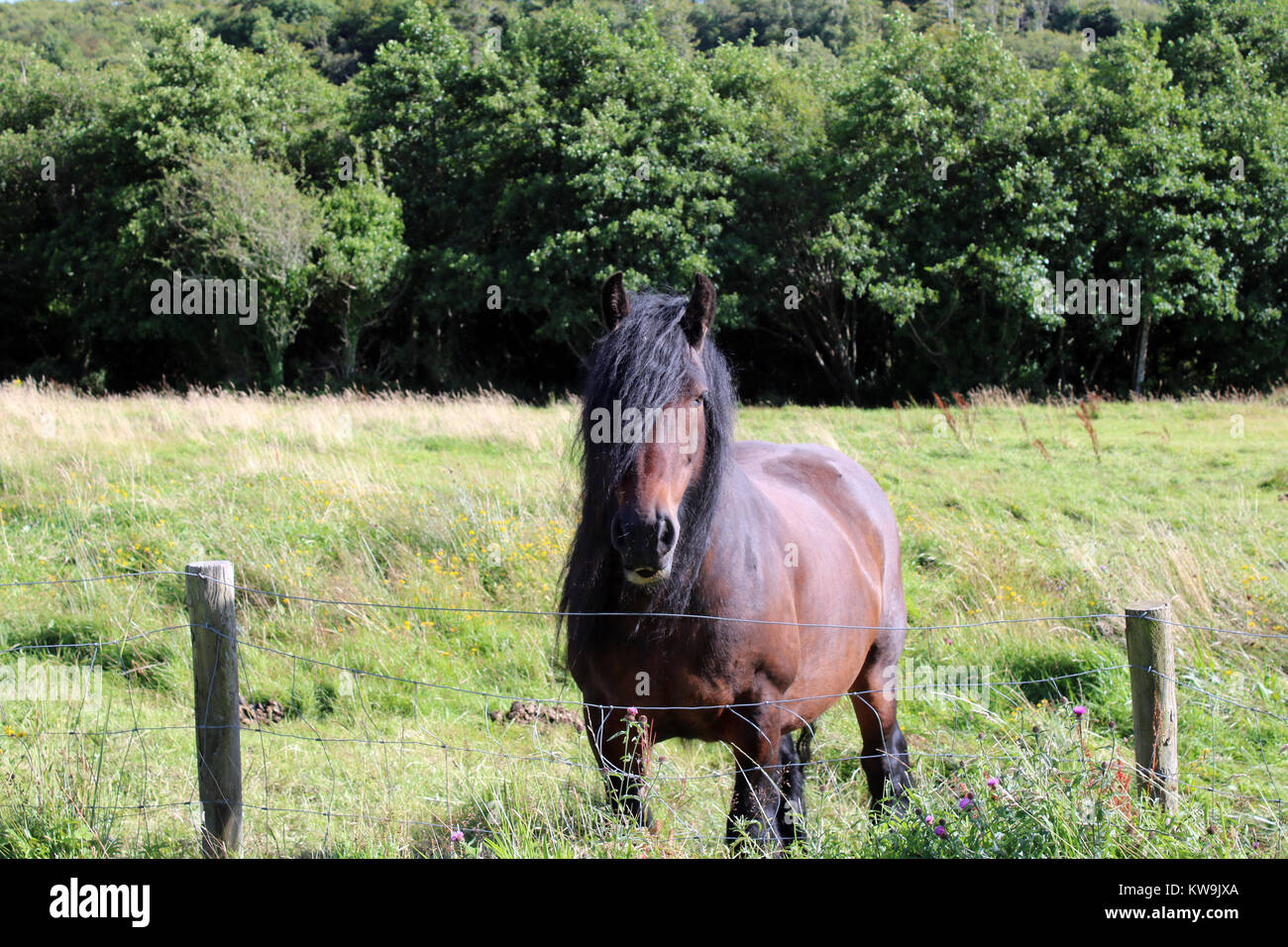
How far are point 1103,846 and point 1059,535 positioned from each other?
17.7 ft

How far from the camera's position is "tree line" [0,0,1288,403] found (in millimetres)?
20188

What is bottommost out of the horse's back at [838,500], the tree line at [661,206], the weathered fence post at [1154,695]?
the weathered fence post at [1154,695]

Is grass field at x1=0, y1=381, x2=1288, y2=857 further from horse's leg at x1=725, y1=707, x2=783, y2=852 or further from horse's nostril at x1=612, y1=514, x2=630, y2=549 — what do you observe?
horse's nostril at x1=612, y1=514, x2=630, y2=549

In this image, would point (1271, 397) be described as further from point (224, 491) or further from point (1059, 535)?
point (224, 491)

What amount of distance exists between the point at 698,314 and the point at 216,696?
2074 millimetres

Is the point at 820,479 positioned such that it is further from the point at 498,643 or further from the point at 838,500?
the point at 498,643

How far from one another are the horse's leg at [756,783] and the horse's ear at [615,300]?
1484mm

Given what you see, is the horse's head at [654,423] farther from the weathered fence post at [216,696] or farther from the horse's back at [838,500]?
the weathered fence post at [216,696]

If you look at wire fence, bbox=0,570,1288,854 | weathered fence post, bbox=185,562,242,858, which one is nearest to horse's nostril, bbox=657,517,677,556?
wire fence, bbox=0,570,1288,854

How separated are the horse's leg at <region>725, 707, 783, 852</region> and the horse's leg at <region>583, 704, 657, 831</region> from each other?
31 cm

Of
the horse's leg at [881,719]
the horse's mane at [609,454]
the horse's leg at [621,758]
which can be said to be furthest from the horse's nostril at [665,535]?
the horse's leg at [881,719]

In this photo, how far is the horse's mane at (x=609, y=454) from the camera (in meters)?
2.81

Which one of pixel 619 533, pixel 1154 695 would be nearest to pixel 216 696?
pixel 619 533

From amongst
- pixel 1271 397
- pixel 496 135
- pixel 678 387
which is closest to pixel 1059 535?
pixel 678 387
